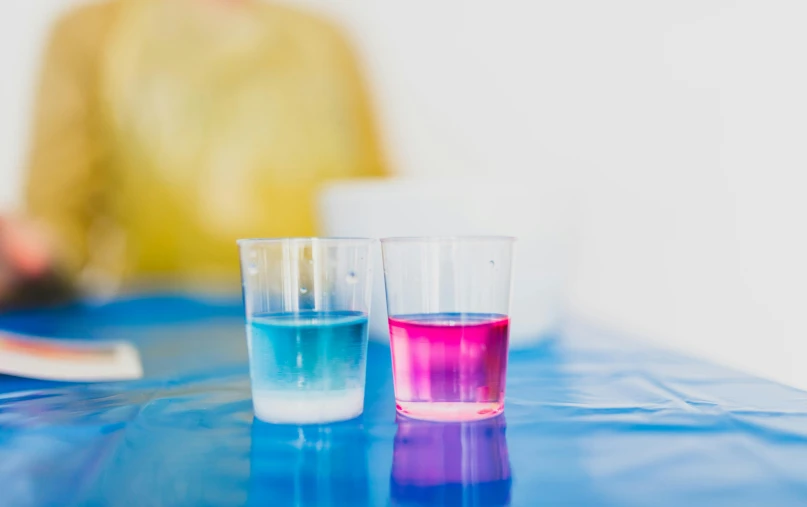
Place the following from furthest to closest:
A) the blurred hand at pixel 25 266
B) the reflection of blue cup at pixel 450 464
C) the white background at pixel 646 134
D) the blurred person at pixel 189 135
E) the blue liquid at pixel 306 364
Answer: the blurred person at pixel 189 135 → the blurred hand at pixel 25 266 → the white background at pixel 646 134 → the blue liquid at pixel 306 364 → the reflection of blue cup at pixel 450 464

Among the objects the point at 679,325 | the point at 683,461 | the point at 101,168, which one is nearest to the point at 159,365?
the point at 683,461

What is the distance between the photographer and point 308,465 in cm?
41

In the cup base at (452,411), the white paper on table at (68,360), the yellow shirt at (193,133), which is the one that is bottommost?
the white paper on table at (68,360)

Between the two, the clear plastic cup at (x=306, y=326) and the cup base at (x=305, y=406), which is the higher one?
the clear plastic cup at (x=306, y=326)

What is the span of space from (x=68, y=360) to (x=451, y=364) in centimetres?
40

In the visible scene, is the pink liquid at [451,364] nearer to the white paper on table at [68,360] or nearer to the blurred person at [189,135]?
the white paper on table at [68,360]

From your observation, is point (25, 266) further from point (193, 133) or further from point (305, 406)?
point (305, 406)

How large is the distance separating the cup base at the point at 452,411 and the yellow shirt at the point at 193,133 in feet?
2.87

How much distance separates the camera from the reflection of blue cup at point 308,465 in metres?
0.37

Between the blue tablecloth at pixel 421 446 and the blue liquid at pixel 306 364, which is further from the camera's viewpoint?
the blue liquid at pixel 306 364

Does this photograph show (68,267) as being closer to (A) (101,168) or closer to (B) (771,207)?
(A) (101,168)

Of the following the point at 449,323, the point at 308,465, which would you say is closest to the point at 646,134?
the point at 449,323

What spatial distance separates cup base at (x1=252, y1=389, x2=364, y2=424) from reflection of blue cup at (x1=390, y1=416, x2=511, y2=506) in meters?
0.04

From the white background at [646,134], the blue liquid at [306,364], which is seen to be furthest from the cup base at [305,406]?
the white background at [646,134]
